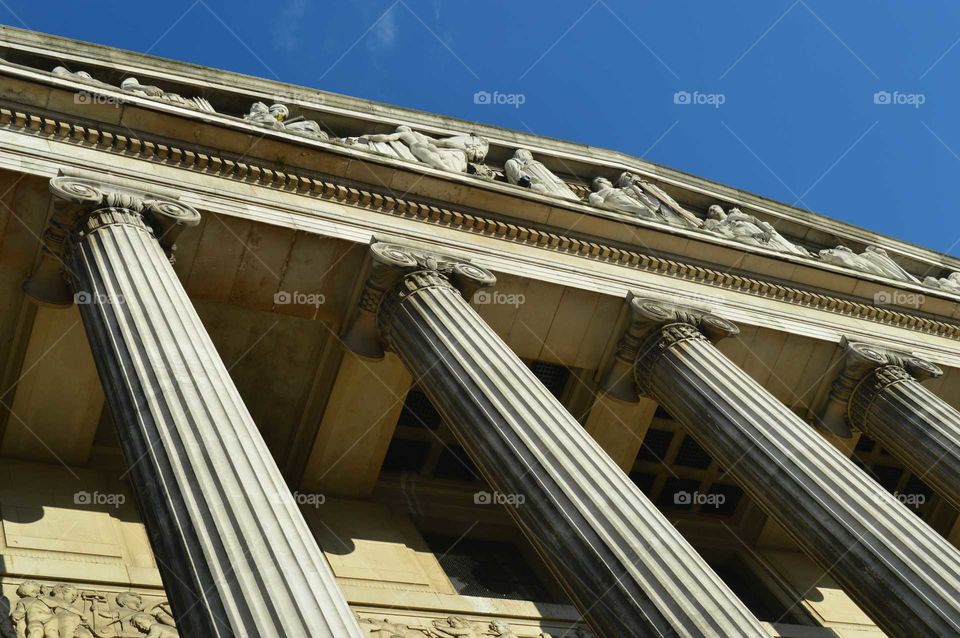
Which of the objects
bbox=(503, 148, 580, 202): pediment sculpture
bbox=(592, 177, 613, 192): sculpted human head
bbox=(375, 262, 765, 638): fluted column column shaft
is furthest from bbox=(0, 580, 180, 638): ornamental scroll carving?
bbox=(592, 177, 613, 192): sculpted human head

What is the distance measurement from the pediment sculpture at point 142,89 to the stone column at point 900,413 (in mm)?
13913

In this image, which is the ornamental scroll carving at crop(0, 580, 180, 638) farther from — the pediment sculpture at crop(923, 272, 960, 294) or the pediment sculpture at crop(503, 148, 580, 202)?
the pediment sculpture at crop(923, 272, 960, 294)

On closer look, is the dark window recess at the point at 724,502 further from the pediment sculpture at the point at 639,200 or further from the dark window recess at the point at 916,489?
the pediment sculpture at the point at 639,200

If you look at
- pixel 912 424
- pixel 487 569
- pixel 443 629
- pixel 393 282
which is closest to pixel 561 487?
pixel 393 282

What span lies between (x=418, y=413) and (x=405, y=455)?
119cm

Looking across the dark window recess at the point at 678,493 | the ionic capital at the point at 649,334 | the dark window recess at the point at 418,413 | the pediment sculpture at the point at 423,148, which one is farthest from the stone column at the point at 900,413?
the pediment sculpture at the point at 423,148

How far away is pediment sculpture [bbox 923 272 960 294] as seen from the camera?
89.7 ft

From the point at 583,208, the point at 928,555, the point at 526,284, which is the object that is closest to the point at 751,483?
the point at 928,555

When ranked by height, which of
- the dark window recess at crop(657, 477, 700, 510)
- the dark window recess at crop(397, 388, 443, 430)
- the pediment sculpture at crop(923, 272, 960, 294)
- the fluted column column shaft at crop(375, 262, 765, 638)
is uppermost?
the pediment sculpture at crop(923, 272, 960, 294)

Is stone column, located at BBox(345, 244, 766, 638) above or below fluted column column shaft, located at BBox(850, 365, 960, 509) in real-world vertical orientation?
below

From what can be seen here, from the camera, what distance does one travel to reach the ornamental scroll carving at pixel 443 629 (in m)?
19.3

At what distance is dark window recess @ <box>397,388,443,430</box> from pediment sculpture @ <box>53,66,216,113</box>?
7.22 metres

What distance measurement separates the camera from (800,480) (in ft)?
55.8

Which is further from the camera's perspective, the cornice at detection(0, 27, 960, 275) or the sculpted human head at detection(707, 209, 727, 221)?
the sculpted human head at detection(707, 209, 727, 221)
